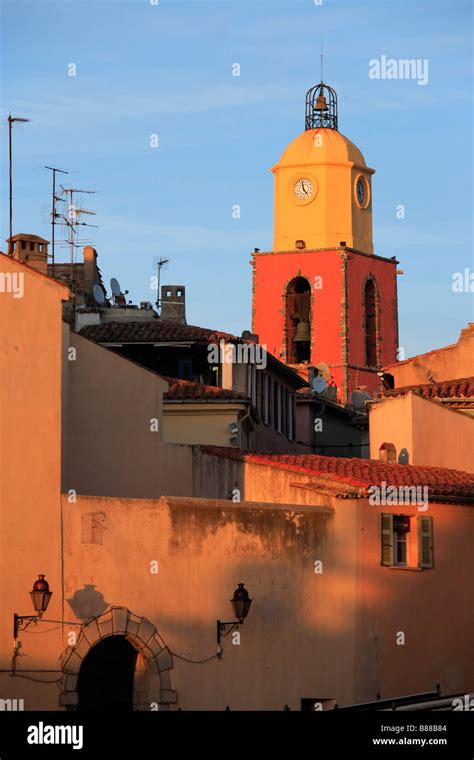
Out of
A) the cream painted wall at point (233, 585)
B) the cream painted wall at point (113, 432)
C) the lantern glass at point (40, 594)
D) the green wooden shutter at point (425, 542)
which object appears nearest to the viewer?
the lantern glass at point (40, 594)

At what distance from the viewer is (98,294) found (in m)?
63.6

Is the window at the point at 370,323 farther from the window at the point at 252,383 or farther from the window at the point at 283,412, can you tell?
the window at the point at 252,383

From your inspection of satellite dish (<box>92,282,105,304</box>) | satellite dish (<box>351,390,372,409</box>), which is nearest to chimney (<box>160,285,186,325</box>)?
satellite dish (<box>92,282,105,304</box>)

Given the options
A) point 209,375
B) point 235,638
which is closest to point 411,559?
point 235,638

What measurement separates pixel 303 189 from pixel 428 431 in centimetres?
4828

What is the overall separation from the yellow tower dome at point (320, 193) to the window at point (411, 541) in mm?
54172

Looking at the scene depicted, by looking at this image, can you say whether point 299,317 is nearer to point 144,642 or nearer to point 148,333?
point 148,333

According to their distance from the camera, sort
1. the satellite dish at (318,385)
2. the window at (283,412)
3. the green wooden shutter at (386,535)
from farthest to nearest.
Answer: the satellite dish at (318,385)
the window at (283,412)
the green wooden shutter at (386,535)

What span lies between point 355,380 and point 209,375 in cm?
3798

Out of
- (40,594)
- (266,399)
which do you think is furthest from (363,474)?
(266,399)

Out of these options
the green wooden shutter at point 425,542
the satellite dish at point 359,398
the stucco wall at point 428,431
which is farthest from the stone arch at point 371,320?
the green wooden shutter at point 425,542

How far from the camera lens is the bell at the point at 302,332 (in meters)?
95.7

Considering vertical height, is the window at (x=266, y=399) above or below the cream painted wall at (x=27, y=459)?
above

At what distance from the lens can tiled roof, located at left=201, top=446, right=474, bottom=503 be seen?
4144 centimetres
